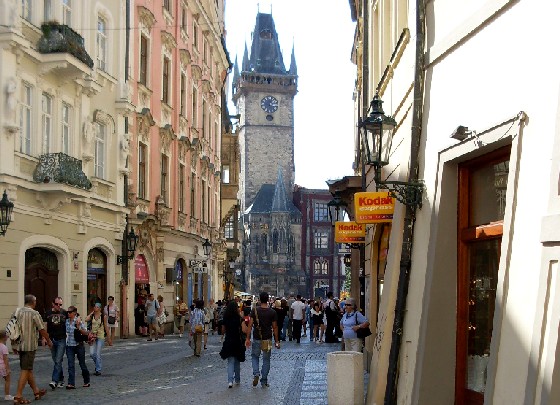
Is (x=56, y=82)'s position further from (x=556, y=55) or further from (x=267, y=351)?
(x=556, y=55)

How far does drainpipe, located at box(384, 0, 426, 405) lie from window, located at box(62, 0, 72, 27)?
57.6ft

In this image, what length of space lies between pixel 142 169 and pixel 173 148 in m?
4.22

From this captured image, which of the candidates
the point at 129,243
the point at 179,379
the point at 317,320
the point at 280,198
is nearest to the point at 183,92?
the point at 129,243

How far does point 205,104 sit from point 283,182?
250ft

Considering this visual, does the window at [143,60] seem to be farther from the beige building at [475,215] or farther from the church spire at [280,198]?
the church spire at [280,198]

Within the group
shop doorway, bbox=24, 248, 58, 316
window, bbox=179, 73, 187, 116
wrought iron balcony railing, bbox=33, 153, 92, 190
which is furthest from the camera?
window, bbox=179, 73, 187, 116

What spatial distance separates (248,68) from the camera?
127 metres

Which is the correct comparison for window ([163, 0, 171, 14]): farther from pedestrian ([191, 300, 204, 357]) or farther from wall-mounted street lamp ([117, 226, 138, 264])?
pedestrian ([191, 300, 204, 357])

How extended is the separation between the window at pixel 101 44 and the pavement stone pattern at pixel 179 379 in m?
9.00

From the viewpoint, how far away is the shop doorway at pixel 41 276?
942 inches

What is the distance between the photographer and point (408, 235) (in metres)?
10.1

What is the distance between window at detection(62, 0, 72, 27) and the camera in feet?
84.6

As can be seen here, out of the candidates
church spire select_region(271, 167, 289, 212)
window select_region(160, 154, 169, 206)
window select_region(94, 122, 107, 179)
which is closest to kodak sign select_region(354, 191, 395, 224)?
window select_region(94, 122, 107, 179)

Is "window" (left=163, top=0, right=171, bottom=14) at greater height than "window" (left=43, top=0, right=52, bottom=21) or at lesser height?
greater
